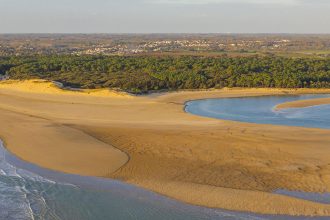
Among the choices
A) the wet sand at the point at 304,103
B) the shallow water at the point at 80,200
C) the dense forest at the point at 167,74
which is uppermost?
the dense forest at the point at 167,74

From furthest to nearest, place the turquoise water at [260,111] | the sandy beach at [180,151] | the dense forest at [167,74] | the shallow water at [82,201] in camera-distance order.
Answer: the dense forest at [167,74] < the turquoise water at [260,111] < the sandy beach at [180,151] < the shallow water at [82,201]

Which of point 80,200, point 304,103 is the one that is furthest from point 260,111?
point 80,200

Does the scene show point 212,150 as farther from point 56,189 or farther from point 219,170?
point 56,189

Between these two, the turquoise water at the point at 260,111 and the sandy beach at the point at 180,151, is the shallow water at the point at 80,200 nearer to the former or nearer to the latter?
the sandy beach at the point at 180,151


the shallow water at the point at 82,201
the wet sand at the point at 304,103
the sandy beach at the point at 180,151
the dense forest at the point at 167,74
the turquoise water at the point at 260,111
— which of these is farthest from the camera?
the dense forest at the point at 167,74

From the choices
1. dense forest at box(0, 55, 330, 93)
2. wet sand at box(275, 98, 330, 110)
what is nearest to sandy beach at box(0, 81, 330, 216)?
wet sand at box(275, 98, 330, 110)

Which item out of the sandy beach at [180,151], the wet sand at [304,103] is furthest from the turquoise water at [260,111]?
the sandy beach at [180,151]

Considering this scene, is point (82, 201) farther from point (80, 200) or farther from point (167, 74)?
point (167, 74)

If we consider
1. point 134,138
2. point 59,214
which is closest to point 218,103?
point 134,138
